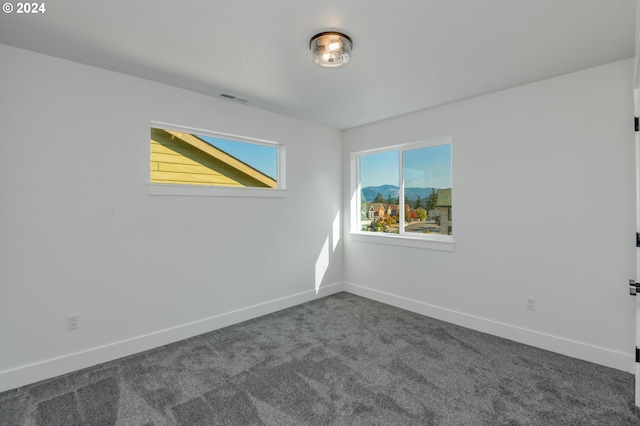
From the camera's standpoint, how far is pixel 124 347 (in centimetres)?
268

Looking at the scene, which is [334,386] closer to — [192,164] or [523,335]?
[523,335]

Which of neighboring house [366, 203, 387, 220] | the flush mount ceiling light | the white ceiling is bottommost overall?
neighboring house [366, 203, 387, 220]

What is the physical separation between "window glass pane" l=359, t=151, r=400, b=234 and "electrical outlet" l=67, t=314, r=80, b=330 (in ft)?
11.3

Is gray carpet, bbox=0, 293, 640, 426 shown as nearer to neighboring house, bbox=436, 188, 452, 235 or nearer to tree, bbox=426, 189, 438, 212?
neighboring house, bbox=436, 188, 452, 235

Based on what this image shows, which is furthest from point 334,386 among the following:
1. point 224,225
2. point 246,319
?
point 224,225

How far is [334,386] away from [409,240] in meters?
2.12

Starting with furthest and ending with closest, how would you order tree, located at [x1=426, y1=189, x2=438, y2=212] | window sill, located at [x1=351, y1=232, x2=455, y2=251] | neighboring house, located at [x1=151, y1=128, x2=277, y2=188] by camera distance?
tree, located at [x1=426, y1=189, x2=438, y2=212], window sill, located at [x1=351, y1=232, x2=455, y2=251], neighboring house, located at [x1=151, y1=128, x2=277, y2=188]

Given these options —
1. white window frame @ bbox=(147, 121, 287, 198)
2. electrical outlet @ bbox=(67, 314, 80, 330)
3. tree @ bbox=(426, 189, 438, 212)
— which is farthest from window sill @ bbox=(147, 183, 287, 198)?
tree @ bbox=(426, 189, 438, 212)

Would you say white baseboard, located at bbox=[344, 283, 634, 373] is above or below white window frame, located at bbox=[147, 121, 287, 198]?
below

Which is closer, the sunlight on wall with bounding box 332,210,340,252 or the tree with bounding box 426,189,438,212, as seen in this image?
the tree with bounding box 426,189,438,212

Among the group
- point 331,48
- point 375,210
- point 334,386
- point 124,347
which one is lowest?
point 334,386

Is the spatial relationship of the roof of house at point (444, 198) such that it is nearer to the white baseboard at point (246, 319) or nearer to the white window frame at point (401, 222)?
the white window frame at point (401, 222)

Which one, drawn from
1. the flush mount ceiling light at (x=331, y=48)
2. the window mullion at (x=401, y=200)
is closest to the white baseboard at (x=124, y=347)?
the window mullion at (x=401, y=200)

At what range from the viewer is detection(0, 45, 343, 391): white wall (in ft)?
7.43
